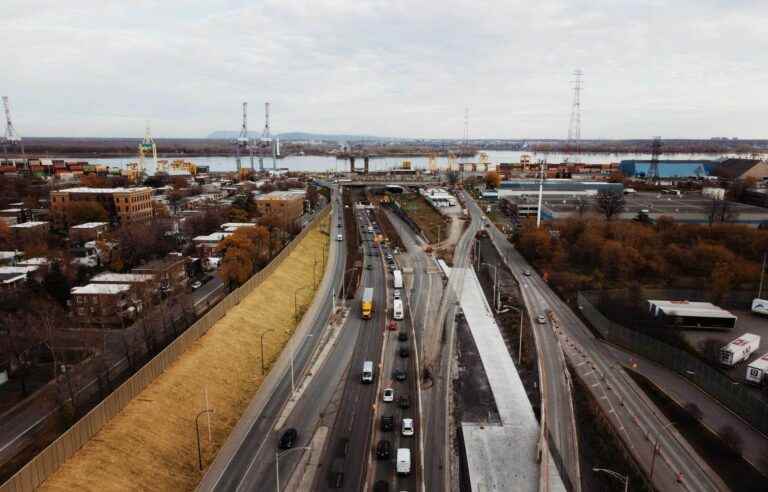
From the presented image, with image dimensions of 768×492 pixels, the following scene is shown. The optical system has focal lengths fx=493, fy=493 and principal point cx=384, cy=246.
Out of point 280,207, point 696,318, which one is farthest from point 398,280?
point 280,207

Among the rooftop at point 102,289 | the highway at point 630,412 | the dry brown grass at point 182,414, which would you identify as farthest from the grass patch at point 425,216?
the rooftop at point 102,289

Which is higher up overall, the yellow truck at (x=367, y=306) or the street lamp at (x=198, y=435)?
the yellow truck at (x=367, y=306)

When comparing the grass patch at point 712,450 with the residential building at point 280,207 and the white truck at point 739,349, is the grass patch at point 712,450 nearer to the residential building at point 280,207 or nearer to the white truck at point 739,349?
the white truck at point 739,349

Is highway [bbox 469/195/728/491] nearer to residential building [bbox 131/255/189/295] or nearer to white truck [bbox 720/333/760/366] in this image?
white truck [bbox 720/333/760/366]

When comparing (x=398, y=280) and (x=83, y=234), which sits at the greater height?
(x=83, y=234)

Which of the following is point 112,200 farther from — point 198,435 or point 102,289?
point 198,435

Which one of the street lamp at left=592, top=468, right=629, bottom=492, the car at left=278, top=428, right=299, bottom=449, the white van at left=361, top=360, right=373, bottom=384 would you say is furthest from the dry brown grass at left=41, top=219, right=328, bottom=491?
the street lamp at left=592, top=468, right=629, bottom=492

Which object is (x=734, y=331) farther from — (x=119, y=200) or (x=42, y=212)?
(x=42, y=212)
